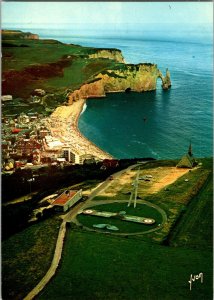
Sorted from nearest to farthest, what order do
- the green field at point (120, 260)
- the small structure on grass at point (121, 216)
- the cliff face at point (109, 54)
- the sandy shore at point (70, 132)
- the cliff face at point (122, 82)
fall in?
the green field at point (120, 260) → the small structure on grass at point (121, 216) → the sandy shore at point (70, 132) → the cliff face at point (122, 82) → the cliff face at point (109, 54)

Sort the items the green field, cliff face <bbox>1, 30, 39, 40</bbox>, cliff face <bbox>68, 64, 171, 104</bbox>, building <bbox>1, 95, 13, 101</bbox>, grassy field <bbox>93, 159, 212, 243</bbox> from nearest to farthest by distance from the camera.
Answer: the green field < cliff face <bbox>1, 30, 39, 40</bbox> < building <bbox>1, 95, 13, 101</bbox> < grassy field <bbox>93, 159, 212, 243</bbox> < cliff face <bbox>68, 64, 171, 104</bbox>

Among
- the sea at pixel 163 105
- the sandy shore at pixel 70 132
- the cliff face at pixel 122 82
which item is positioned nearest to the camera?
the sea at pixel 163 105

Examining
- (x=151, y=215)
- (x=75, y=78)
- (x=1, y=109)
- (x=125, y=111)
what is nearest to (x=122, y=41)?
(x=75, y=78)

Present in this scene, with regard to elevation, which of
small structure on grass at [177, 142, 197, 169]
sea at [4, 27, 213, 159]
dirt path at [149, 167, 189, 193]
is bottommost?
dirt path at [149, 167, 189, 193]

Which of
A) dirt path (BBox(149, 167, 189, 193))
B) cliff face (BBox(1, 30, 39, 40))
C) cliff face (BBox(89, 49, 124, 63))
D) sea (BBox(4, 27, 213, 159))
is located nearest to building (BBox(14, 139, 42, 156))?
sea (BBox(4, 27, 213, 159))

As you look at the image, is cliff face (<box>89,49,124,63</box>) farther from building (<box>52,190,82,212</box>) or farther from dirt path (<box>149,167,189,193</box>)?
building (<box>52,190,82,212</box>)

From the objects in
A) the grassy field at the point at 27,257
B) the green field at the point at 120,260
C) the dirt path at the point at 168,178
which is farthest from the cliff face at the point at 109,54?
the grassy field at the point at 27,257

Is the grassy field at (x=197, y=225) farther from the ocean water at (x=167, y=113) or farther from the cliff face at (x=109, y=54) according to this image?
the cliff face at (x=109, y=54)
